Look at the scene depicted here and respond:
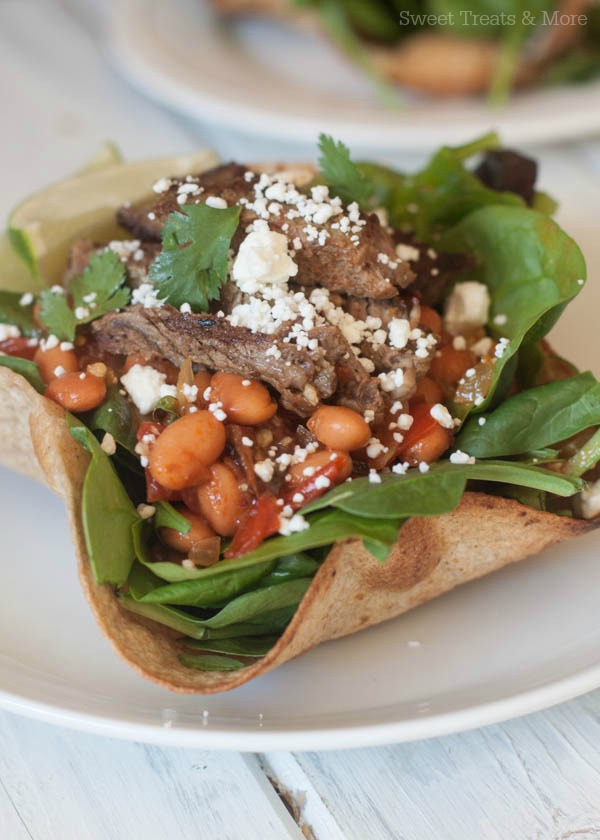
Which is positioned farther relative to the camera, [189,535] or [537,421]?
[537,421]

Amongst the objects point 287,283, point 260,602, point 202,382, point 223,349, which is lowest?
point 260,602

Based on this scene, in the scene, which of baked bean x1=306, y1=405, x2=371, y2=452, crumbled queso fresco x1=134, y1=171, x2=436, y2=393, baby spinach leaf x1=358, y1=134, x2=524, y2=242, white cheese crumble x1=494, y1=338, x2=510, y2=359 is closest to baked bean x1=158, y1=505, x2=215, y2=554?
baked bean x1=306, y1=405, x2=371, y2=452

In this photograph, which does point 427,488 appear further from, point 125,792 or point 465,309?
point 125,792

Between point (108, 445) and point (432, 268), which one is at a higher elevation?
point (432, 268)

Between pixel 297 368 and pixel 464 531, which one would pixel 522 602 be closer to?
pixel 464 531

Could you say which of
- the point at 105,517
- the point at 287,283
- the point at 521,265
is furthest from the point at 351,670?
the point at 521,265

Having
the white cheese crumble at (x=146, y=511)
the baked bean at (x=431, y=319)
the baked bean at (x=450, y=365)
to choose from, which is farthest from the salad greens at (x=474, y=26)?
the white cheese crumble at (x=146, y=511)
